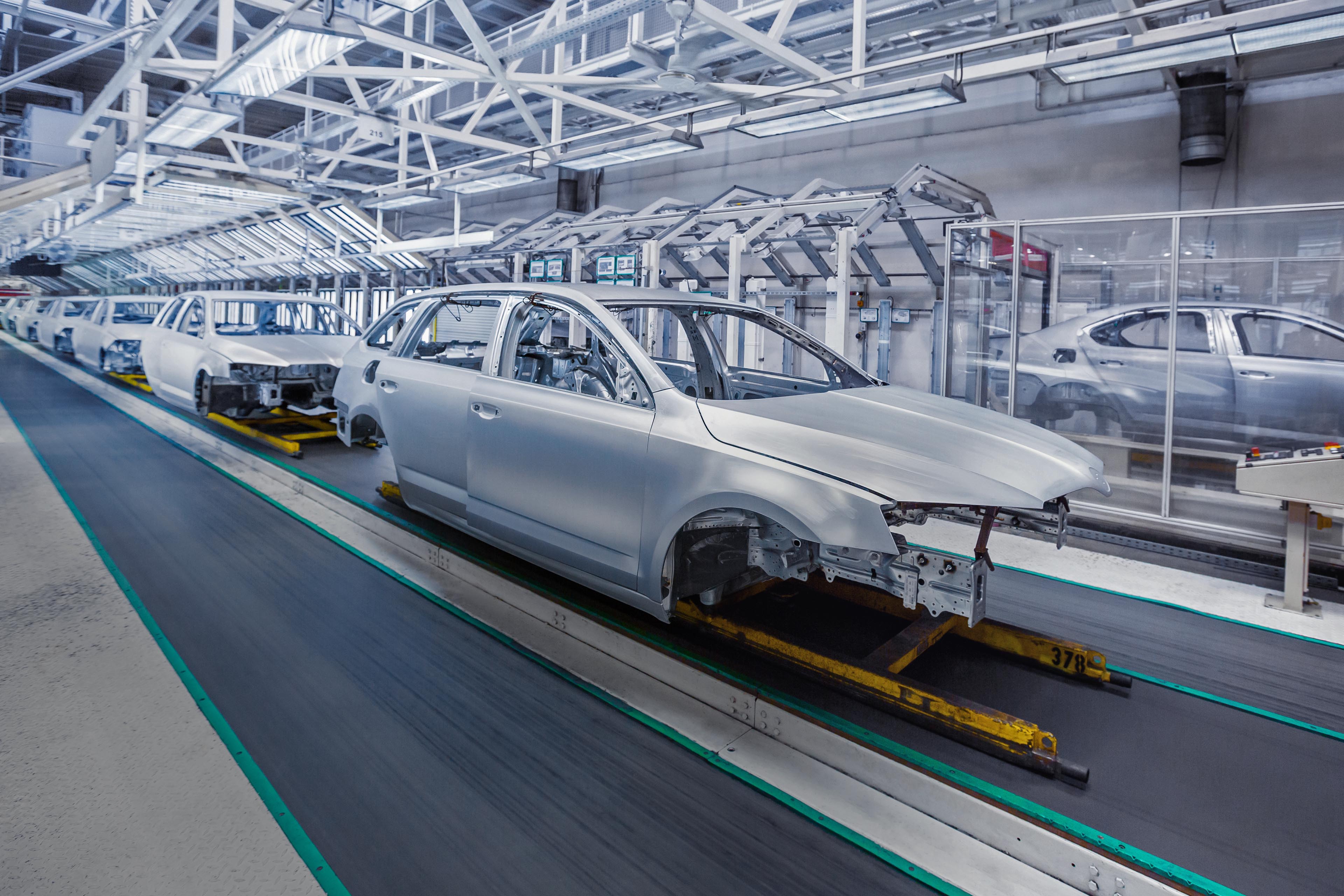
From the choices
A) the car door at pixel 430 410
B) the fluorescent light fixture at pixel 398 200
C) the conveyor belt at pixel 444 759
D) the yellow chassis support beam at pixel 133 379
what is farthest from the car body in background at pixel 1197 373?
the yellow chassis support beam at pixel 133 379

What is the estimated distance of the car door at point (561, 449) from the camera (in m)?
2.98

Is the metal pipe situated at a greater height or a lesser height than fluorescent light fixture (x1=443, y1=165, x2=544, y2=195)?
greater

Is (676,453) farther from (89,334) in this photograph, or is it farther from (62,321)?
(62,321)

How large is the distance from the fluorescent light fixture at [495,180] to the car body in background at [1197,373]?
219 inches

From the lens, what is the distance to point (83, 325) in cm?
1448

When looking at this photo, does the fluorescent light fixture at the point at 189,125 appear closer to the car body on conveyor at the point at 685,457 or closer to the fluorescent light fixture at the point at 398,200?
the fluorescent light fixture at the point at 398,200

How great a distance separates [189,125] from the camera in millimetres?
7305

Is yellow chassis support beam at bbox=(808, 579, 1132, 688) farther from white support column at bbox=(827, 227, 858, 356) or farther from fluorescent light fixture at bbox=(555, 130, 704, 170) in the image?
fluorescent light fixture at bbox=(555, 130, 704, 170)

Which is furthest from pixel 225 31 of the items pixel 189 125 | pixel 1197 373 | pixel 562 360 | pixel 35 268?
pixel 35 268

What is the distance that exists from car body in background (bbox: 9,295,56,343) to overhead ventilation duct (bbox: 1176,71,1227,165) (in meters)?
23.9

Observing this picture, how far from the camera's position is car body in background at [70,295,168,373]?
509 inches

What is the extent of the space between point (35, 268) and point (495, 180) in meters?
29.1

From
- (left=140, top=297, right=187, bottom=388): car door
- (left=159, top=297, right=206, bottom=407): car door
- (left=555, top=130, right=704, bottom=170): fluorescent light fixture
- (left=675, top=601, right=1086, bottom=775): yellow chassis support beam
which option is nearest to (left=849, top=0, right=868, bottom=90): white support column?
(left=555, top=130, right=704, bottom=170): fluorescent light fixture

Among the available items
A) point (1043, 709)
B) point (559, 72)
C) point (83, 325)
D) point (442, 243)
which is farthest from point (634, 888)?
point (83, 325)
